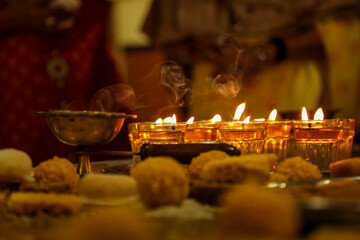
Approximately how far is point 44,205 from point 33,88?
1.91 metres

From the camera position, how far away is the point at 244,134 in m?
1.08

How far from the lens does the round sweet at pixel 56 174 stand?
2.34 ft

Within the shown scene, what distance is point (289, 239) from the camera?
0.36 m

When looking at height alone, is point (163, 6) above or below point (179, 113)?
above

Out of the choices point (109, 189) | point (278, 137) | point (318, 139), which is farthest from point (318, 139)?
point (109, 189)

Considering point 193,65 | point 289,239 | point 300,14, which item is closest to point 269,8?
point 300,14

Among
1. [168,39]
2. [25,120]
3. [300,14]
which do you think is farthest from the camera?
[168,39]

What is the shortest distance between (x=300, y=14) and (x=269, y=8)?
241 mm

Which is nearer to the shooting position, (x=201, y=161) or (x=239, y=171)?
(x=239, y=171)

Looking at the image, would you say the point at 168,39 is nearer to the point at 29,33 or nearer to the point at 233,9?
the point at 233,9

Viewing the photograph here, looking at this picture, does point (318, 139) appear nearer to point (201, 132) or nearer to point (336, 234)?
point (201, 132)

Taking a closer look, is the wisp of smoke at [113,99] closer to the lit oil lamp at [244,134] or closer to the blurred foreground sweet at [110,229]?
the lit oil lamp at [244,134]

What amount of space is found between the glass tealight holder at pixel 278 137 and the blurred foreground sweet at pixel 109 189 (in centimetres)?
62

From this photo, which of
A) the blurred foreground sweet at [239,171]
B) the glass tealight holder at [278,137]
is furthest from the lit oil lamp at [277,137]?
the blurred foreground sweet at [239,171]
